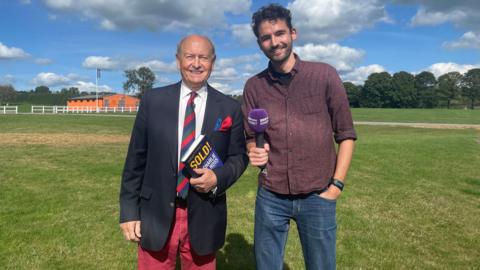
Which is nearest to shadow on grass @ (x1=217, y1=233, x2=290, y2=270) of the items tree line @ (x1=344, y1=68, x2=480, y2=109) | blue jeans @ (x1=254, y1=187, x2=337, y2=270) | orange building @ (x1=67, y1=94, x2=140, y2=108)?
blue jeans @ (x1=254, y1=187, x2=337, y2=270)

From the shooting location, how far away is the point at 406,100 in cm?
10912

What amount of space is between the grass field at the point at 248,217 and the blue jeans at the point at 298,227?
2.36 m

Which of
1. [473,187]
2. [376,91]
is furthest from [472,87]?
[473,187]

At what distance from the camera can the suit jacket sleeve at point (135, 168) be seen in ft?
9.70

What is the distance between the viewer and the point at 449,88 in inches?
4469

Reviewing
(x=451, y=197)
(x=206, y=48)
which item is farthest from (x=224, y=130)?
(x=451, y=197)

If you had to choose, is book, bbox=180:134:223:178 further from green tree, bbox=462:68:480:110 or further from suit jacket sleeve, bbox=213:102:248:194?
green tree, bbox=462:68:480:110

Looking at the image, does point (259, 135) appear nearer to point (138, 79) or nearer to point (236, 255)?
point (236, 255)

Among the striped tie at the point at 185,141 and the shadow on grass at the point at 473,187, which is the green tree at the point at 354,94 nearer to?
the shadow on grass at the point at 473,187

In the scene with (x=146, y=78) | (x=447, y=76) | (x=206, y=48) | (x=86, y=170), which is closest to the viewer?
(x=206, y=48)

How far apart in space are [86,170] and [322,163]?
9.94 m

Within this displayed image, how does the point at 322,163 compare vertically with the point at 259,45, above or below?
below

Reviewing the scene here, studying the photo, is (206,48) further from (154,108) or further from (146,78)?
(146,78)

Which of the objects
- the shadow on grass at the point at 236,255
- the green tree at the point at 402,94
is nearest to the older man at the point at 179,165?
the shadow on grass at the point at 236,255
